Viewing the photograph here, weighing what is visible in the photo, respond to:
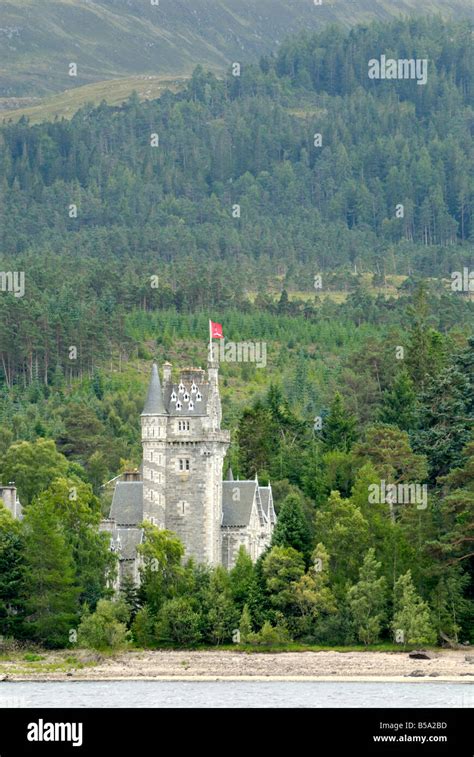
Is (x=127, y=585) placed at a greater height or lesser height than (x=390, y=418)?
lesser

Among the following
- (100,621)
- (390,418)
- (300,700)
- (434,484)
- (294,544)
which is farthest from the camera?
(390,418)

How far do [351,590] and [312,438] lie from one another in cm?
3105

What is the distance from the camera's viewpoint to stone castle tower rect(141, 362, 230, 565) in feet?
360

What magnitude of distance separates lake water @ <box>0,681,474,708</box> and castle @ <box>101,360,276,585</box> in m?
16.1

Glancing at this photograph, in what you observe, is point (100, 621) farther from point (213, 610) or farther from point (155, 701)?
point (155, 701)

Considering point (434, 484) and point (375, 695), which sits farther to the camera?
point (434, 484)

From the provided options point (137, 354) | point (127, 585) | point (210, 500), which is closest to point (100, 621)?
point (127, 585)

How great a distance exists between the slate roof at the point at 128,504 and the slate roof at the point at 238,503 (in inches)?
198

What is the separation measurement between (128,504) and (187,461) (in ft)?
16.5

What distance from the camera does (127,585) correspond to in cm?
10575

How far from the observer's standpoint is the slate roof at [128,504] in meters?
112

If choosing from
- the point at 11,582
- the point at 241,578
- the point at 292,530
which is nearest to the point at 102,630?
the point at 11,582

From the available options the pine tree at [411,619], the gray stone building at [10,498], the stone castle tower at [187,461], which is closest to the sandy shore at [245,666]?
the pine tree at [411,619]

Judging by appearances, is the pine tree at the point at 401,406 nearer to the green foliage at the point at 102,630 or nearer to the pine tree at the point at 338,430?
the pine tree at the point at 338,430
